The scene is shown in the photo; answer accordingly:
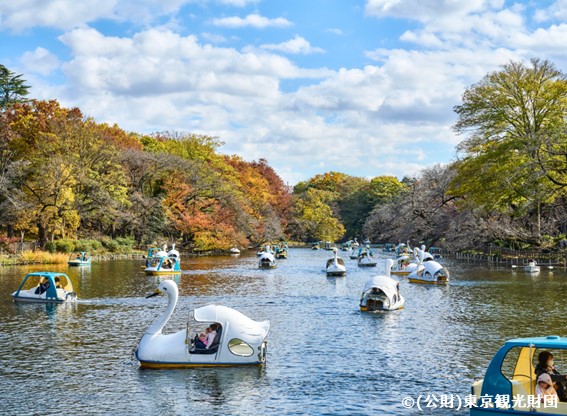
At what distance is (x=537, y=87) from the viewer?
60.3 m

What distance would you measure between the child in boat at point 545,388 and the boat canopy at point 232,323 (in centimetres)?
910

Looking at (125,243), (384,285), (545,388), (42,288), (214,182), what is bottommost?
(545,388)

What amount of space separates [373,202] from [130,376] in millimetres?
124589

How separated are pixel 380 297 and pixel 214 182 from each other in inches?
2529

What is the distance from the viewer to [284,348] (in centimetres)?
2291

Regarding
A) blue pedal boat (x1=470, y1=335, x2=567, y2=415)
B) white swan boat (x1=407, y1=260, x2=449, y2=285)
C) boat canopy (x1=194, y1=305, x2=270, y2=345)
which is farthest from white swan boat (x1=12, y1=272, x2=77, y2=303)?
blue pedal boat (x1=470, y1=335, x2=567, y2=415)

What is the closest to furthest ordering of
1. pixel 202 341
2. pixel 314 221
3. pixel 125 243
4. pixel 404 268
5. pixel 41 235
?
pixel 202 341
pixel 404 268
pixel 41 235
pixel 125 243
pixel 314 221

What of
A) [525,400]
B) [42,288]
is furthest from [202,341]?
[42,288]

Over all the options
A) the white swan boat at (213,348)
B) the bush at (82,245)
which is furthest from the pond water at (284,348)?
the bush at (82,245)

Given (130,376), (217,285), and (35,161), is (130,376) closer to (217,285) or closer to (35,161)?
(217,285)

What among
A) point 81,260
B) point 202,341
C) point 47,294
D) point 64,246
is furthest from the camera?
point 64,246

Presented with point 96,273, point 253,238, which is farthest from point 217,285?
point 253,238

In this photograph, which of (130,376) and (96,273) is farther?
(96,273)

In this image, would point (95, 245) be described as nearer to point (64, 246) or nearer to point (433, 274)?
point (64, 246)
